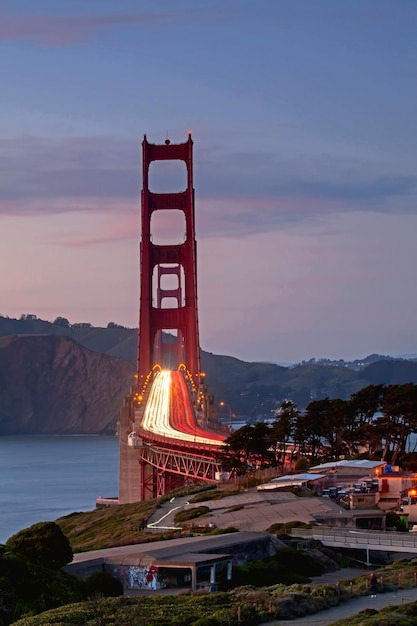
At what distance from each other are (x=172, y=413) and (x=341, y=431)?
136ft

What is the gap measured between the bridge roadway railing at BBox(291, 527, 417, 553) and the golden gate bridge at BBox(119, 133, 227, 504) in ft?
106

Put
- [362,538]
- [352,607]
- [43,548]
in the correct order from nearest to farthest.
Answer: [352,607] < [43,548] < [362,538]

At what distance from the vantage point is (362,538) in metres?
34.7

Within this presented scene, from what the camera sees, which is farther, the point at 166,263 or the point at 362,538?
the point at 166,263

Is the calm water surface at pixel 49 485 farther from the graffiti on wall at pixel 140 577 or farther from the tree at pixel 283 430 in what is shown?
the graffiti on wall at pixel 140 577

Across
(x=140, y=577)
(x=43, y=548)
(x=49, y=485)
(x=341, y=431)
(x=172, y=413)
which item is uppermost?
(x=172, y=413)

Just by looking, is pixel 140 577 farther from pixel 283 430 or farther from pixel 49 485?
pixel 49 485

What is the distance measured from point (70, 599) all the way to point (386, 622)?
302 inches

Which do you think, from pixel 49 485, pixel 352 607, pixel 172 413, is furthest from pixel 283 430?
pixel 49 485

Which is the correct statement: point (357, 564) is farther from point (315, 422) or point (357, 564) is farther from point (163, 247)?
point (163, 247)

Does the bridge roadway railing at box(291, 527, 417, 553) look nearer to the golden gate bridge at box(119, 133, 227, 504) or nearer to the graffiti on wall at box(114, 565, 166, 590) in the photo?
the graffiti on wall at box(114, 565, 166, 590)

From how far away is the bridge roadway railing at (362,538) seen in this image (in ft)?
111

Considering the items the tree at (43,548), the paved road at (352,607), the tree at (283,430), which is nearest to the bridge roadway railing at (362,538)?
the paved road at (352,607)

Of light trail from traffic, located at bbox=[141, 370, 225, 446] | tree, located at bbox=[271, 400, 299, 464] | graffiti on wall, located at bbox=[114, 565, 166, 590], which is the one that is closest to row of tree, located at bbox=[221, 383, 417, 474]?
tree, located at bbox=[271, 400, 299, 464]
